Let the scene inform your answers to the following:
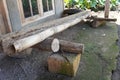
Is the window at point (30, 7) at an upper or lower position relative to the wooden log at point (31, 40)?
upper

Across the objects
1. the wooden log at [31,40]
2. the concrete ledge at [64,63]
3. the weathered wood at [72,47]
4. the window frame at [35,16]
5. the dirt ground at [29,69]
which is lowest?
the dirt ground at [29,69]

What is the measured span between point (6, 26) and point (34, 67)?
1.62 m

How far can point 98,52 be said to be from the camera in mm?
4129

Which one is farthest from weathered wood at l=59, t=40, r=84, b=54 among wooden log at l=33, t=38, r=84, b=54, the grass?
the grass

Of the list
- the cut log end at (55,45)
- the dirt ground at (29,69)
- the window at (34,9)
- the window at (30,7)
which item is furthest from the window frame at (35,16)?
the cut log end at (55,45)

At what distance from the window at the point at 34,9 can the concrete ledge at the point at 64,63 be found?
2.24m

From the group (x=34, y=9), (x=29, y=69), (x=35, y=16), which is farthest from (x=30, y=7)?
(x=29, y=69)

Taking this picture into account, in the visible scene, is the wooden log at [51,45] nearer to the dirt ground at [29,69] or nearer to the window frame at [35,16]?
the dirt ground at [29,69]

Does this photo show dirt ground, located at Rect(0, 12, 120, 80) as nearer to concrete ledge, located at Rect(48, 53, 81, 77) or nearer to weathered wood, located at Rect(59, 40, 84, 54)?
concrete ledge, located at Rect(48, 53, 81, 77)

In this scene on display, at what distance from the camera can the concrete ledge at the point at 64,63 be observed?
9.87 feet

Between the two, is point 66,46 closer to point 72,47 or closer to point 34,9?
point 72,47

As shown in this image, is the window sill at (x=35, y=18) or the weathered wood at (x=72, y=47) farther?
the window sill at (x=35, y=18)

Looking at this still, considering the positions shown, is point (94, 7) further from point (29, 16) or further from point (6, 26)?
point (6, 26)

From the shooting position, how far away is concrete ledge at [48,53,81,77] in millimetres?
3008
